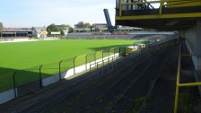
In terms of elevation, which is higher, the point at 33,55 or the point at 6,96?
the point at 6,96

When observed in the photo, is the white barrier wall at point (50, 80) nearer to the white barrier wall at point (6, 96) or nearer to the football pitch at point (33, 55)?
the white barrier wall at point (6, 96)

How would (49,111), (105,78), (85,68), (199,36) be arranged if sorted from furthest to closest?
(85,68) → (105,78) → (199,36) → (49,111)

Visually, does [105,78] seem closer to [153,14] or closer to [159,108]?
[159,108]

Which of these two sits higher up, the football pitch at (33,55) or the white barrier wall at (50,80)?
the white barrier wall at (50,80)

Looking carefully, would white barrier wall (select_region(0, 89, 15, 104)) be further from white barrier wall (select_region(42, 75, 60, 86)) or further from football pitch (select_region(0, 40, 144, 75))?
football pitch (select_region(0, 40, 144, 75))

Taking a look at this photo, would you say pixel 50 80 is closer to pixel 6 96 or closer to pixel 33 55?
pixel 6 96

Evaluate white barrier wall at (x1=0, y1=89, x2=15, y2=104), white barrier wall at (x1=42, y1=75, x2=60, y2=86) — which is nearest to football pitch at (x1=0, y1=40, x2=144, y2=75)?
white barrier wall at (x1=42, y1=75, x2=60, y2=86)

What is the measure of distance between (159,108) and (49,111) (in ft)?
13.5

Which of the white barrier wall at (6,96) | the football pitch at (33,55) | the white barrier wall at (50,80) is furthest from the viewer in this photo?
the football pitch at (33,55)

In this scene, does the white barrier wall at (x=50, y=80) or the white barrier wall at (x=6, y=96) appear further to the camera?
the white barrier wall at (x=50, y=80)

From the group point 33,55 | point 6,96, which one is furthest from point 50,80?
point 33,55

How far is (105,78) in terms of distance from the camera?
16.3 metres

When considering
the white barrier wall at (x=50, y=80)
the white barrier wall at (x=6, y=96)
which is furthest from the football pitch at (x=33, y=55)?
the white barrier wall at (x=6, y=96)

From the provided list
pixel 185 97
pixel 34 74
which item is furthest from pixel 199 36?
pixel 34 74
